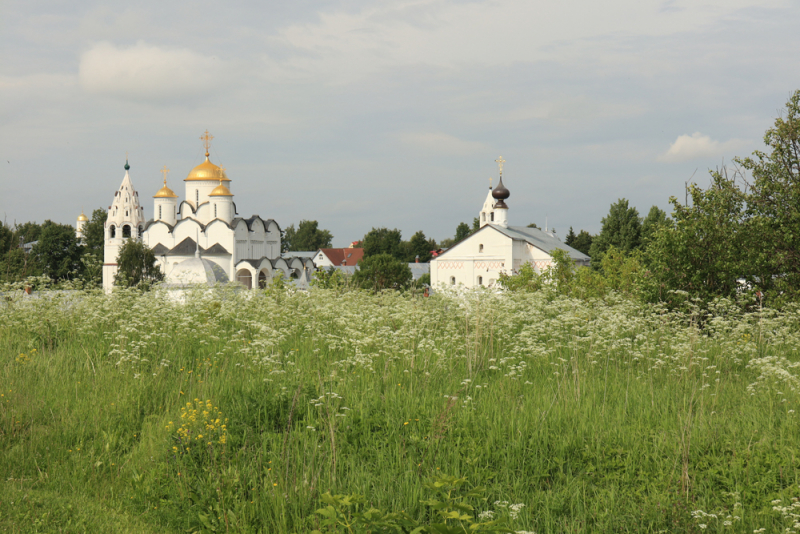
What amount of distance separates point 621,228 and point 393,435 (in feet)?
149

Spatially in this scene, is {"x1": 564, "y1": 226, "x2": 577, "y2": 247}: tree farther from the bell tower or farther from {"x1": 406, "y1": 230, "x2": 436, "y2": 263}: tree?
the bell tower

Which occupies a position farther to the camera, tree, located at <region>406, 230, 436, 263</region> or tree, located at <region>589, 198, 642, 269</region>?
tree, located at <region>406, 230, 436, 263</region>

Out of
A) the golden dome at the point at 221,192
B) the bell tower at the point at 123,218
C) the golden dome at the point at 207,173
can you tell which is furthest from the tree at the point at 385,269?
the bell tower at the point at 123,218

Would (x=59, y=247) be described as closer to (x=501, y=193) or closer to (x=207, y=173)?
(x=207, y=173)

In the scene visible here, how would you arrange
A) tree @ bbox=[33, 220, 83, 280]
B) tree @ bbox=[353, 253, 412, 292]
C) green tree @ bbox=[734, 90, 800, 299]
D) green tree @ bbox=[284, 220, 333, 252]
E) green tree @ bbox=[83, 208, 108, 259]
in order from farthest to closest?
green tree @ bbox=[284, 220, 333, 252] < green tree @ bbox=[83, 208, 108, 259] < tree @ bbox=[33, 220, 83, 280] < tree @ bbox=[353, 253, 412, 292] < green tree @ bbox=[734, 90, 800, 299]

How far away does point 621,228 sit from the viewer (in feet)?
152

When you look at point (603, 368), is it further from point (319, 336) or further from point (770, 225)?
point (770, 225)

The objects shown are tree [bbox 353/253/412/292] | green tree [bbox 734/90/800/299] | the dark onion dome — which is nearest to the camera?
green tree [bbox 734/90/800/299]

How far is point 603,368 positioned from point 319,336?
342cm

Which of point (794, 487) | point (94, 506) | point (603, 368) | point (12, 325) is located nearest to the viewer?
point (794, 487)

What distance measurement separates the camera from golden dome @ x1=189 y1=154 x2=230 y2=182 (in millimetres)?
64375

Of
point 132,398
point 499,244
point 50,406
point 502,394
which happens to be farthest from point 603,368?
point 499,244

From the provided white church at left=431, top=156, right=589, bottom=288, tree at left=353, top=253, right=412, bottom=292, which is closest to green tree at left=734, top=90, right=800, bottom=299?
white church at left=431, top=156, right=589, bottom=288

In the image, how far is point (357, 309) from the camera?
340 inches
